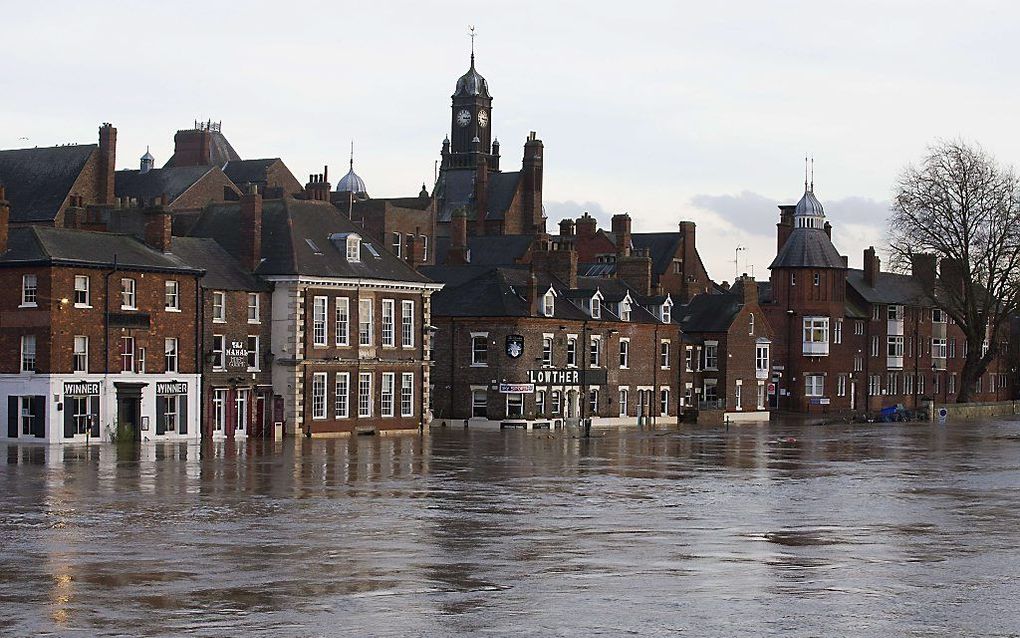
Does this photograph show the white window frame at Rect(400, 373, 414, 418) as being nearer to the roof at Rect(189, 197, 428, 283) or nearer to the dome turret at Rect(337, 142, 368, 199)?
the roof at Rect(189, 197, 428, 283)

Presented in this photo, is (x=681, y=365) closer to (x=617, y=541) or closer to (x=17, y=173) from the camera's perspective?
(x=17, y=173)

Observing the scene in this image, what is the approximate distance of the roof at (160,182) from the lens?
345 ft

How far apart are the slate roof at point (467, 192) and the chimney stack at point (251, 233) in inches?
2360

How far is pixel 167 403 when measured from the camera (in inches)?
2879

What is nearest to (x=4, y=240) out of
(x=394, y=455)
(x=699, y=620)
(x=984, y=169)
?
(x=394, y=455)

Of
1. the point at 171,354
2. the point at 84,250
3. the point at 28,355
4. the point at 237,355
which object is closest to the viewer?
the point at 28,355

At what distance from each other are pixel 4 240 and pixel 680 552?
44935mm

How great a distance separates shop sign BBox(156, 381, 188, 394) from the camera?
238ft

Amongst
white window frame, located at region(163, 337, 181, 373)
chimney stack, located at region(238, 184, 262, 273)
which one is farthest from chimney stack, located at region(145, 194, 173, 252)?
chimney stack, located at region(238, 184, 262, 273)

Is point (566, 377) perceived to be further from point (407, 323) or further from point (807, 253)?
point (807, 253)

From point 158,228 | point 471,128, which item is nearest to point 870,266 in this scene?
point 471,128

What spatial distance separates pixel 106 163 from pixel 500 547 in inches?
2826

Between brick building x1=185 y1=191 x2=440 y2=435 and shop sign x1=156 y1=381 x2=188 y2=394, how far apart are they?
5.26 metres

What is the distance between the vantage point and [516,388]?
89875mm
